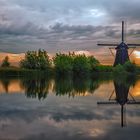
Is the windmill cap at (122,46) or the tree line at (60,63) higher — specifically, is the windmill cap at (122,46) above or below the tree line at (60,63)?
above

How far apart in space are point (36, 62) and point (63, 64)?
10.3 meters

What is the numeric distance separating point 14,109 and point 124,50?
84.9 meters

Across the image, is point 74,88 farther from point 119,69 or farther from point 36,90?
point 119,69

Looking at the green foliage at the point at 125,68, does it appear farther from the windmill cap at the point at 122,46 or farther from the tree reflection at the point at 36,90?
the tree reflection at the point at 36,90

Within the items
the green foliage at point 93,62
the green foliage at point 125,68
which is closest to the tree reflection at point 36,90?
the green foliage at point 125,68

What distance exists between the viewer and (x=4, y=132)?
12.8 m

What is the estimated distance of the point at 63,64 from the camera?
107 m

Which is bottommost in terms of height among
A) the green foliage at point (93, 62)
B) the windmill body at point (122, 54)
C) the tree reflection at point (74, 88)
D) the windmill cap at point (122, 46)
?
the tree reflection at point (74, 88)

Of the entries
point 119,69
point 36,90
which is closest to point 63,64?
point 119,69

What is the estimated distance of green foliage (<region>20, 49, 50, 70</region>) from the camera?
370 feet

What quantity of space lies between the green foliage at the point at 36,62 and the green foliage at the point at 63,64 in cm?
301

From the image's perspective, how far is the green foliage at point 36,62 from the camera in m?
113

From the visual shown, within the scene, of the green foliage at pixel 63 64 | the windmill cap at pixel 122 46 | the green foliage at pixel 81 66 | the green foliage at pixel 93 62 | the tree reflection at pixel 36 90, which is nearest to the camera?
the tree reflection at pixel 36 90

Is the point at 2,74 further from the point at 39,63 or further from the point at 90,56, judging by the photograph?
the point at 90,56
